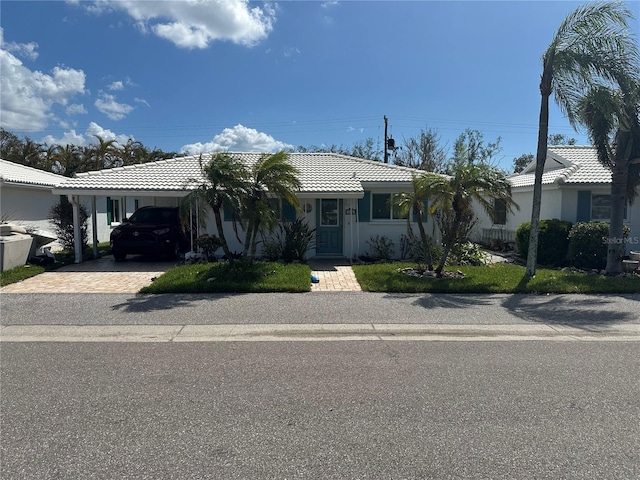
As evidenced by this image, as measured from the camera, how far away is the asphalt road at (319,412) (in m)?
2.91

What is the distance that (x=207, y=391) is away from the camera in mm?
4105

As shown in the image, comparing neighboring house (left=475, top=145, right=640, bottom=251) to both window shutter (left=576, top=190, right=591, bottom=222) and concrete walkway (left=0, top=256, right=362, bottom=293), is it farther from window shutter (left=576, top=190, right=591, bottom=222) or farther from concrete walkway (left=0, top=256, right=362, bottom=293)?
concrete walkway (left=0, top=256, right=362, bottom=293)

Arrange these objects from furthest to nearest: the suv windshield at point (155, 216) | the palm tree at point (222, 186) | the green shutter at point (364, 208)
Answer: the green shutter at point (364, 208) → the suv windshield at point (155, 216) → the palm tree at point (222, 186)

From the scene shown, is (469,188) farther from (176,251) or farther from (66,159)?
(66,159)

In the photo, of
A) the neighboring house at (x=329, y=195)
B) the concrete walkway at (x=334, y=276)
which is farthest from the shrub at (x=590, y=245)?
the concrete walkway at (x=334, y=276)

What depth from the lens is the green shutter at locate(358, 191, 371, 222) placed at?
47.3 ft

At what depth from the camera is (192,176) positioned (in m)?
14.5

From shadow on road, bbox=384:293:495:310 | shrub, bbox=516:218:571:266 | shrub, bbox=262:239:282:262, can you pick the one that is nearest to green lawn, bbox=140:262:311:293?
shrub, bbox=262:239:282:262

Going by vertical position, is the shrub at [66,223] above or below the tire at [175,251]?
above

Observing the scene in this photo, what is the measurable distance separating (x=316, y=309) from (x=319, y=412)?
3905 millimetres

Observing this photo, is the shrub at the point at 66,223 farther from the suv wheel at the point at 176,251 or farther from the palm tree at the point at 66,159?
the palm tree at the point at 66,159

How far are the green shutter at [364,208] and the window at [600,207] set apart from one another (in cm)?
763

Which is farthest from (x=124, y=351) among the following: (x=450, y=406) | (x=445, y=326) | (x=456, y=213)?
(x=456, y=213)

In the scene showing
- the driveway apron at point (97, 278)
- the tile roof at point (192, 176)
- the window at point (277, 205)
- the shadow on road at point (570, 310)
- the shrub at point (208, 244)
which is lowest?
the shadow on road at point (570, 310)
